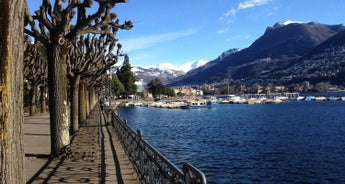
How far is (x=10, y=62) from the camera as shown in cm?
568

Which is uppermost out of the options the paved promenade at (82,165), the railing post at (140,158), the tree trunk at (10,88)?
the tree trunk at (10,88)

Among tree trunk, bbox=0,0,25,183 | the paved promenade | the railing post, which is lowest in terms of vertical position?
the paved promenade

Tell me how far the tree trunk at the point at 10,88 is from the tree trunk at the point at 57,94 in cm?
787

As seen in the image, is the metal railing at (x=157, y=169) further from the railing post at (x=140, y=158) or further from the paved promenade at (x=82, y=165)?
the paved promenade at (x=82, y=165)

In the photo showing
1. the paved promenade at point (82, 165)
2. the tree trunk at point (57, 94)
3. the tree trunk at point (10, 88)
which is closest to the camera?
the tree trunk at point (10, 88)

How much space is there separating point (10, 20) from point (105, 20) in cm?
883

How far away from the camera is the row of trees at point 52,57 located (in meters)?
Answer: 5.65

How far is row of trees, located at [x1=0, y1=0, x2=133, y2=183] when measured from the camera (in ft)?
18.5

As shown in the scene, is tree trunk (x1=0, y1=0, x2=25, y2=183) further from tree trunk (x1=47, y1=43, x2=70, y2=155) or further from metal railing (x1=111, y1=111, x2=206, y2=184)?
tree trunk (x1=47, y1=43, x2=70, y2=155)

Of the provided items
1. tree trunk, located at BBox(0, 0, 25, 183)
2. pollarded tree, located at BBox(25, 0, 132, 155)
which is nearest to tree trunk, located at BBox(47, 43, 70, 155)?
pollarded tree, located at BBox(25, 0, 132, 155)

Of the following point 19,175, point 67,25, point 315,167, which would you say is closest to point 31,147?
point 67,25

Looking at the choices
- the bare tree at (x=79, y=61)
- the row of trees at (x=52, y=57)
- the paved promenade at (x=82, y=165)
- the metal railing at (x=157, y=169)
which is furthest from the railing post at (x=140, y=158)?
the bare tree at (x=79, y=61)

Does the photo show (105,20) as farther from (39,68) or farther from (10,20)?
(39,68)

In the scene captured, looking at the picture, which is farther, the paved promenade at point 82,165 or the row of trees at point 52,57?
the paved promenade at point 82,165
